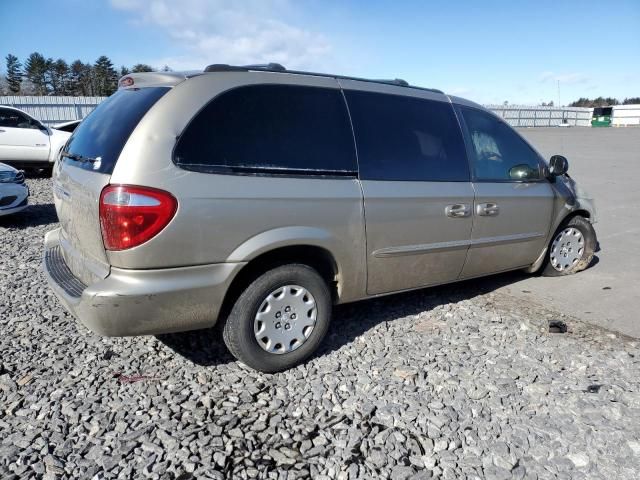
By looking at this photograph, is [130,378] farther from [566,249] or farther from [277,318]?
[566,249]

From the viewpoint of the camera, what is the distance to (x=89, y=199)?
108 inches

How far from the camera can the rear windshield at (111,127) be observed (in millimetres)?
2785

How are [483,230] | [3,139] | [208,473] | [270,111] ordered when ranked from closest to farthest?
1. [208,473]
2. [270,111]
3. [483,230]
4. [3,139]

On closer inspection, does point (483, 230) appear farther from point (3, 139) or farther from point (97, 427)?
point (3, 139)

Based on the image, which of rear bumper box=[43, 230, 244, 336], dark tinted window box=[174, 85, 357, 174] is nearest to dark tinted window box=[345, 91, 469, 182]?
dark tinted window box=[174, 85, 357, 174]

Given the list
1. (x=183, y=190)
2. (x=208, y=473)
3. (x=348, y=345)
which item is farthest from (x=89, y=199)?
(x=348, y=345)

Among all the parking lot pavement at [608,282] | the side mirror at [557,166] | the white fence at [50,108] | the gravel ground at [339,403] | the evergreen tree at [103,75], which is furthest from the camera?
the evergreen tree at [103,75]

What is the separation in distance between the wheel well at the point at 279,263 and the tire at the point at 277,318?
5 centimetres

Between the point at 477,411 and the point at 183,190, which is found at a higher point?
the point at 183,190

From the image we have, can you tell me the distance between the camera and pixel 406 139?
370 cm

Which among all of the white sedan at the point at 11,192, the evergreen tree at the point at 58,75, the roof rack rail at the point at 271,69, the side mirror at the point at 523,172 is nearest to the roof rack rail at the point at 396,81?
the roof rack rail at the point at 271,69

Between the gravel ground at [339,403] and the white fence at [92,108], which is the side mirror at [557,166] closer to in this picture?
the gravel ground at [339,403]

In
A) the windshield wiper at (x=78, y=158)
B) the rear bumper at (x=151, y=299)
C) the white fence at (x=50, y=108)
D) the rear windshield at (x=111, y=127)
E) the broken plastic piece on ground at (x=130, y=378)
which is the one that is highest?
the white fence at (x=50, y=108)

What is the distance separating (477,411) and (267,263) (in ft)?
4.97
